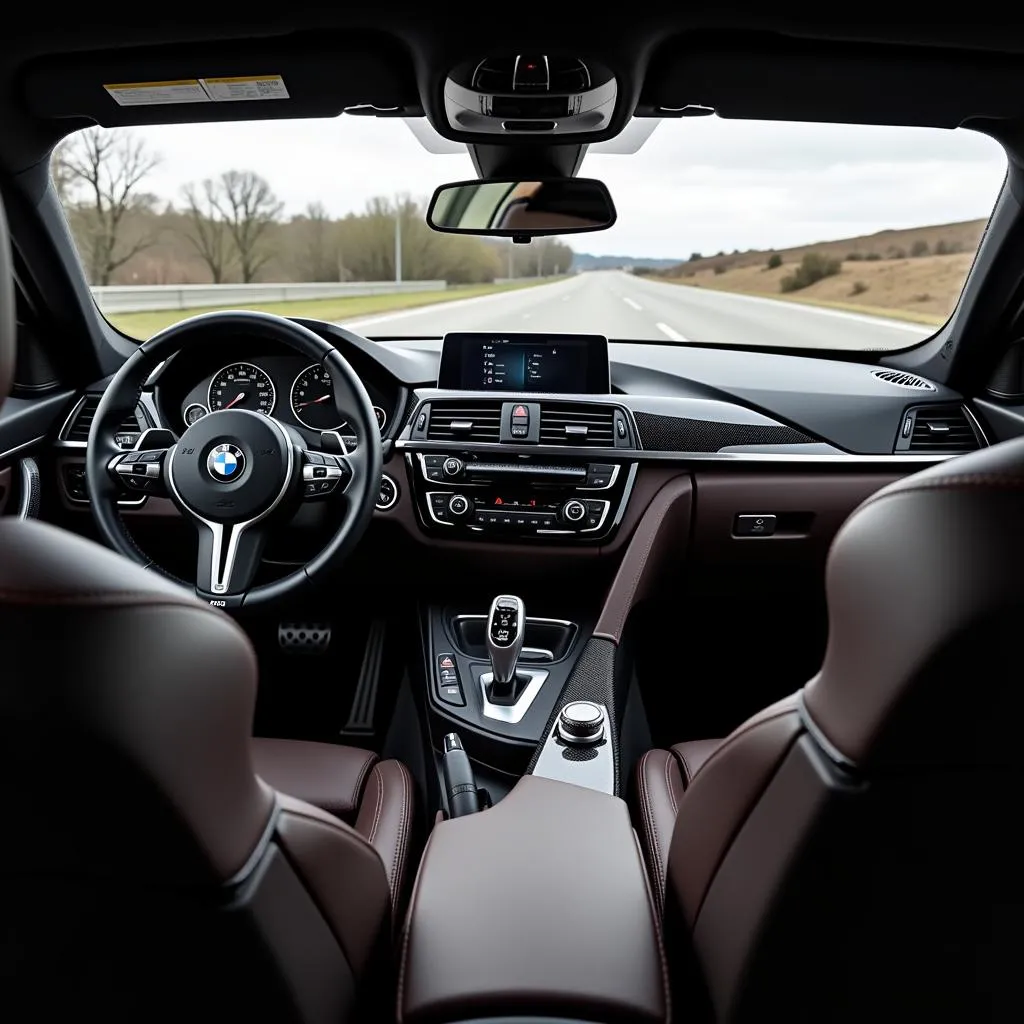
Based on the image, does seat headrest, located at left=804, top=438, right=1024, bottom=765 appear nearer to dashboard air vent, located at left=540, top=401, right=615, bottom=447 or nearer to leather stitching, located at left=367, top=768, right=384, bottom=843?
leather stitching, located at left=367, top=768, right=384, bottom=843

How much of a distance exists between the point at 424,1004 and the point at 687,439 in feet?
7.44

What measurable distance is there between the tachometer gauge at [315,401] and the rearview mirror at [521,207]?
2.22ft

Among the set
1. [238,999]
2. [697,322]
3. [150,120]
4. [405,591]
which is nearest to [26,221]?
[150,120]

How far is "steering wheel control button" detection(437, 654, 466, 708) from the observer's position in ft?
9.02

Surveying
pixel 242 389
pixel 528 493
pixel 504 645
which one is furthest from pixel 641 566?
pixel 242 389

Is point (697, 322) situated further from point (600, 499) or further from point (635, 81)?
point (635, 81)

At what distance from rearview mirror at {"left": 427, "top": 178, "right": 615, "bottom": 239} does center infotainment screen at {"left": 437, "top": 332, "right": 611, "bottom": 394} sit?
39 centimetres

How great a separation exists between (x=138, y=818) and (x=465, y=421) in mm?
2446

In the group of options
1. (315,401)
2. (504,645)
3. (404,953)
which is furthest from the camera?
(315,401)

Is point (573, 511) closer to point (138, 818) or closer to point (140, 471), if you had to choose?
point (140, 471)

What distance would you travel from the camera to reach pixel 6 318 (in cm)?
88

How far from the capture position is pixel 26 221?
10.4 feet

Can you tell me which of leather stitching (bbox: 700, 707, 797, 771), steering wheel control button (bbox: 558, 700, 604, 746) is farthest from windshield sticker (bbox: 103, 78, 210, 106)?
leather stitching (bbox: 700, 707, 797, 771)

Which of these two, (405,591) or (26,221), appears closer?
(26,221)
